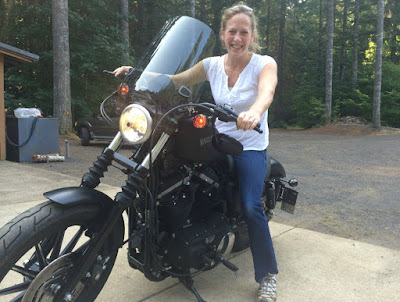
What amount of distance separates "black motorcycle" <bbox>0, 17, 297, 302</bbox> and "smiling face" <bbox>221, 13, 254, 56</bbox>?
0.45ft

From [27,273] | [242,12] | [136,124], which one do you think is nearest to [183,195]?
[136,124]

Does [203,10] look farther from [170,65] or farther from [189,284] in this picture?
[189,284]

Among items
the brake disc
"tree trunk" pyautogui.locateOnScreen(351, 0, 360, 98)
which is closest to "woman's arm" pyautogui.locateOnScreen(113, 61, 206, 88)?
the brake disc

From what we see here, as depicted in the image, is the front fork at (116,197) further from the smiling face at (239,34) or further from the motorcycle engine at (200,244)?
the smiling face at (239,34)

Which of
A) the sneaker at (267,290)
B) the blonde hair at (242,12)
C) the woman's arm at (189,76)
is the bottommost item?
the sneaker at (267,290)

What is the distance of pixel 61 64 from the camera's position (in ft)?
46.7

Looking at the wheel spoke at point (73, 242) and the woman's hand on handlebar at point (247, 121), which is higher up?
the woman's hand on handlebar at point (247, 121)

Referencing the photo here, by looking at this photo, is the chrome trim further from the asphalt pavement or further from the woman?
the asphalt pavement

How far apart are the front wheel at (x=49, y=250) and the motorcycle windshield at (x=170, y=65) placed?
73 centimetres

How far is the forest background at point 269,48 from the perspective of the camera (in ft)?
56.2

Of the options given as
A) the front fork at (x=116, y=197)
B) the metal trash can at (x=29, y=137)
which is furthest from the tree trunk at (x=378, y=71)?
the front fork at (x=116, y=197)

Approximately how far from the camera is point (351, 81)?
30375 mm

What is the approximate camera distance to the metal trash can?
357 inches

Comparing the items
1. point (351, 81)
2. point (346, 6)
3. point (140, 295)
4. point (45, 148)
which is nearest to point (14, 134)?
point (45, 148)
